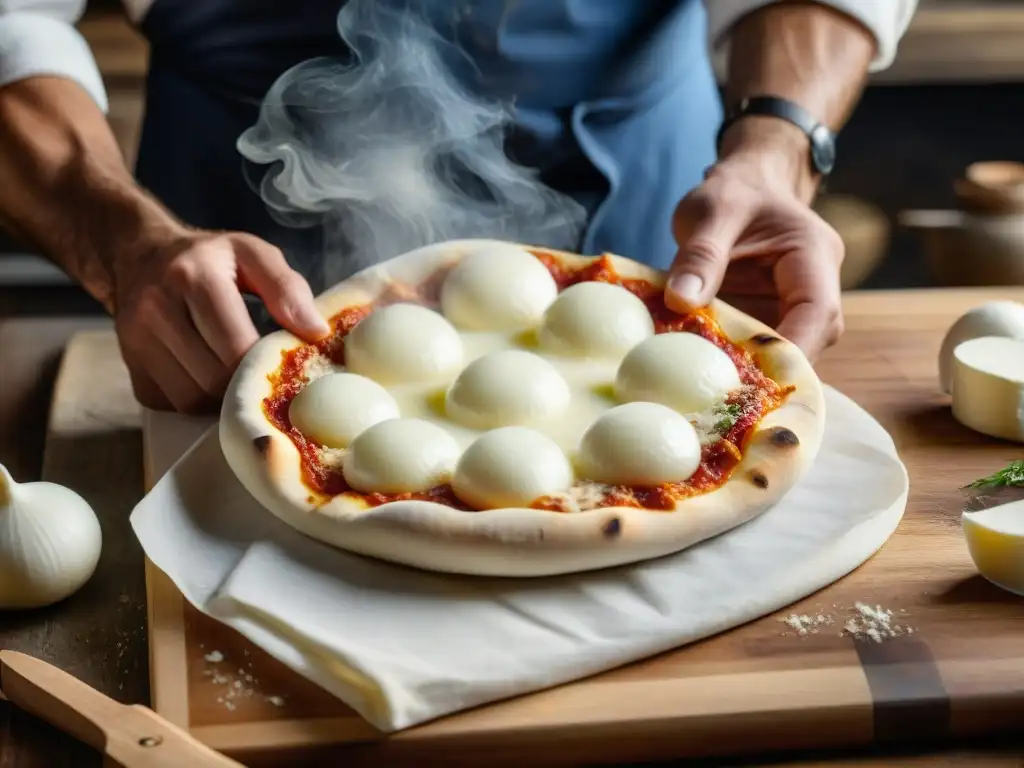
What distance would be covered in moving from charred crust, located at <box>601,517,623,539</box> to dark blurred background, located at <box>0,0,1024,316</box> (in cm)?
263

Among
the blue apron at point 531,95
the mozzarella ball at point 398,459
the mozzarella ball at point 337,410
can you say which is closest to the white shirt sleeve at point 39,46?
the blue apron at point 531,95

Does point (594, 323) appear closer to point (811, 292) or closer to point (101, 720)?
point (811, 292)

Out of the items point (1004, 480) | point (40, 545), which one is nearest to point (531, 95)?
point (1004, 480)

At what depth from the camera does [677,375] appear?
161cm

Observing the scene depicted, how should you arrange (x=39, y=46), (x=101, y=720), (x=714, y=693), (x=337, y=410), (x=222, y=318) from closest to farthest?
1. (x=101, y=720)
2. (x=714, y=693)
3. (x=337, y=410)
4. (x=222, y=318)
5. (x=39, y=46)

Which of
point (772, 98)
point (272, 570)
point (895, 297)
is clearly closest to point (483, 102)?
point (772, 98)

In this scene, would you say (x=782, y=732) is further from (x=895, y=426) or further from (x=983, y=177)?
(x=983, y=177)

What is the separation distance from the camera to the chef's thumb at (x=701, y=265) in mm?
1808

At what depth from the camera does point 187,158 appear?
2303 mm

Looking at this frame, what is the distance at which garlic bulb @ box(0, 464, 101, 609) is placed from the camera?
4.46 ft

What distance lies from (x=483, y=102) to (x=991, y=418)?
3.28 feet

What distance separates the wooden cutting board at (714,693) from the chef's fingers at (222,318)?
391mm

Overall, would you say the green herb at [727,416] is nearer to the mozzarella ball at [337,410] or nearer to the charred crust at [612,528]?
the charred crust at [612,528]

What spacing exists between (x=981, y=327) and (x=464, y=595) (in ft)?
3.15
